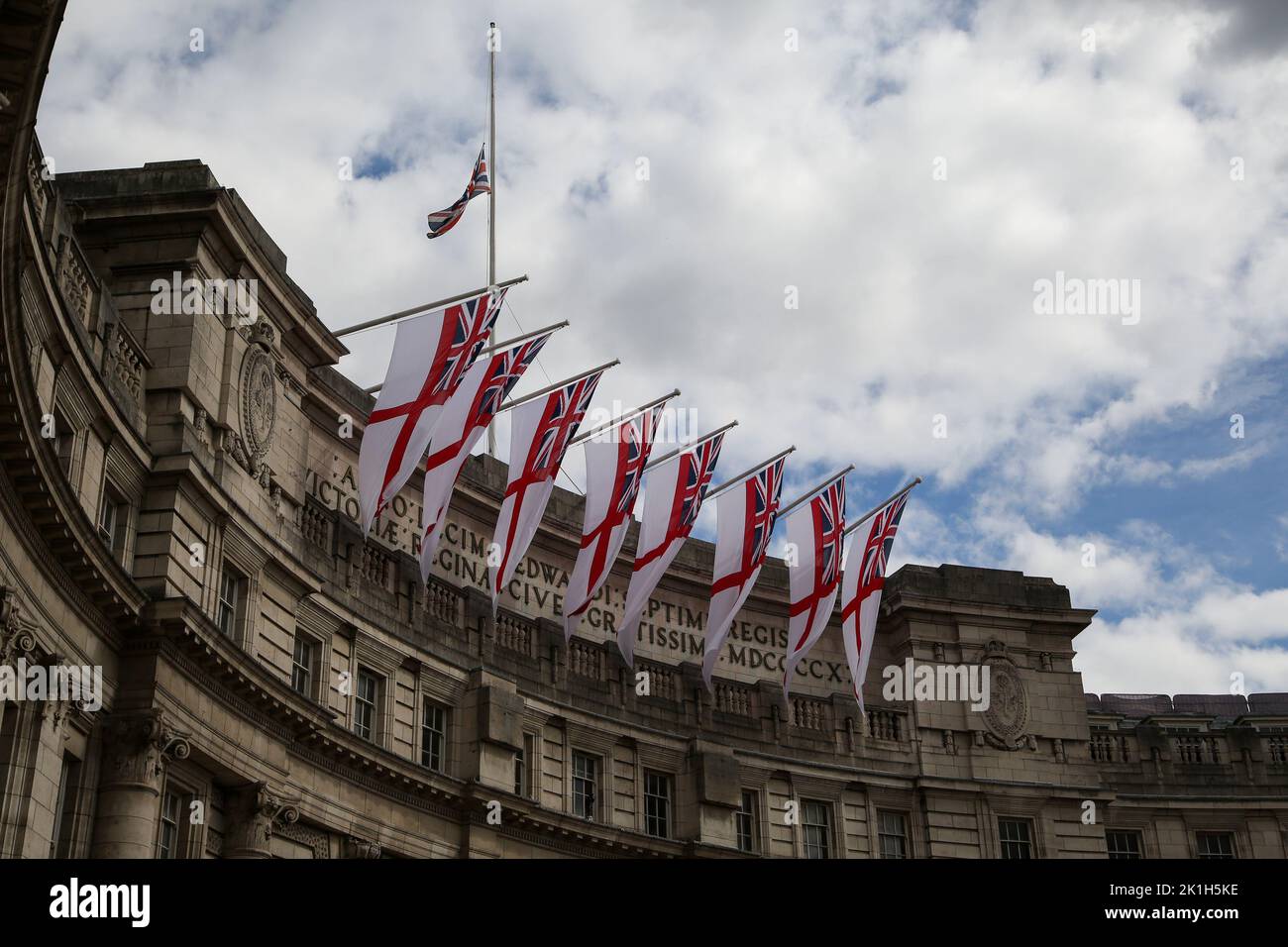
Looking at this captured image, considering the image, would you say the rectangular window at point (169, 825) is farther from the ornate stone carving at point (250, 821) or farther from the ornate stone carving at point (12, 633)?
the ornate stone carving at point (12, 633)

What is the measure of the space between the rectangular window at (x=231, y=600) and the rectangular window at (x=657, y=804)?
44.1ft

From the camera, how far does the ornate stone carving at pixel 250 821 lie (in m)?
29.5

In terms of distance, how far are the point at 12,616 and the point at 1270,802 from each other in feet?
128

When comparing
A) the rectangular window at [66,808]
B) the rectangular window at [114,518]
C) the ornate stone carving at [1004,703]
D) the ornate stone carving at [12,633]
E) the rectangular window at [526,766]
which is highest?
the ornate stone carving at [1004,703]

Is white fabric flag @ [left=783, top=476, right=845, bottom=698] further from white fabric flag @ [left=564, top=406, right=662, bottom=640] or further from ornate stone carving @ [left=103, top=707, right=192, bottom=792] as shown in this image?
ornate stone carving @ [left=103, top=707, right=192, bottom=792]

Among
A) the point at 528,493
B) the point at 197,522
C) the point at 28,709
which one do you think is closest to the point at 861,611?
the point at 528,493

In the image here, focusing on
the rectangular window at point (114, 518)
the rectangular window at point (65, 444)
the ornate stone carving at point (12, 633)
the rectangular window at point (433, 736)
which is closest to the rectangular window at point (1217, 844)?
the rectangular window at point (433, 736)

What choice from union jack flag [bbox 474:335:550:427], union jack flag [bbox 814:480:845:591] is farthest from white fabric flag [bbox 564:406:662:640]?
union jack flag [bbox 814:480:845:591]

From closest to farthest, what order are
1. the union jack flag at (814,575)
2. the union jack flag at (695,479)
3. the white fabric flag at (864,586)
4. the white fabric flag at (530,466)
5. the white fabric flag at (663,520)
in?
the white fabric flag at (530,466), the white fabric flag at (663,520), the union jack flag at (695,479), the union jack flag at (814,575), the white fabric flag at (864,586)

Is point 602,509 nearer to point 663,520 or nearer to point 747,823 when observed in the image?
point 663,520

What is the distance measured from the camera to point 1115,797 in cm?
4816

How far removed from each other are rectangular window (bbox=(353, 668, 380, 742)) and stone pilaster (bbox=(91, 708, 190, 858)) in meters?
7.34

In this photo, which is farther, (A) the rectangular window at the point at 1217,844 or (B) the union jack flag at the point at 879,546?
(A) the rectangular window at the point at 1217,844

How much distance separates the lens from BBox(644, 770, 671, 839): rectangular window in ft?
133
